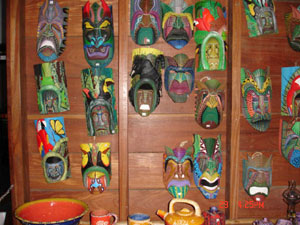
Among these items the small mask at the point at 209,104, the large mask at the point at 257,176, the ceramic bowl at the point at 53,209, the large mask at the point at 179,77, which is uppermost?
the large mask at the point at 179,77

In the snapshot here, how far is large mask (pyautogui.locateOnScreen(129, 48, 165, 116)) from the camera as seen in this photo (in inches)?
50.7

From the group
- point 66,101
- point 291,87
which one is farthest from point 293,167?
point 66,101

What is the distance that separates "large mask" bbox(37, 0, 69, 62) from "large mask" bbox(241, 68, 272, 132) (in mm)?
860

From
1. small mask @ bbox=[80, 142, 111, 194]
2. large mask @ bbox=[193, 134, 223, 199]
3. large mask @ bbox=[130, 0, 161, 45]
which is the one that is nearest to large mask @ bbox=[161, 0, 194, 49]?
large mask @ bbox=[130, 0, 161, 45]

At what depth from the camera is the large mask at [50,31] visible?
127 centimetres

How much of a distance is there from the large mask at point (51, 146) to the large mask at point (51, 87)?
2.3 inches

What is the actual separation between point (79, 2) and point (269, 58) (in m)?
0.94

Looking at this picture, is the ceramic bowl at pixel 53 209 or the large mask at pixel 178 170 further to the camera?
the large mask at pixel 178 170

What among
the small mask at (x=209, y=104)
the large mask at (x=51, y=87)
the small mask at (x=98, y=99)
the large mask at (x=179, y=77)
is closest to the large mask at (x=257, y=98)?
the small mask at (x=209, y=104)

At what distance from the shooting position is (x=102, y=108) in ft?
4.22

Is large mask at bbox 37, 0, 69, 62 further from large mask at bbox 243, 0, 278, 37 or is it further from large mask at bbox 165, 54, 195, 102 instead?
large mask at bbox 243, 0, 278, 37

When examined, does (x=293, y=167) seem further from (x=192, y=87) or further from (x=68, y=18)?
(x=68, y=18)

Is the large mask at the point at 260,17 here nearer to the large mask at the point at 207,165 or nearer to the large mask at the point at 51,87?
the large mask at the point at 207,165

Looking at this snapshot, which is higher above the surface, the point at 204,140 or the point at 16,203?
the point at 204,140
